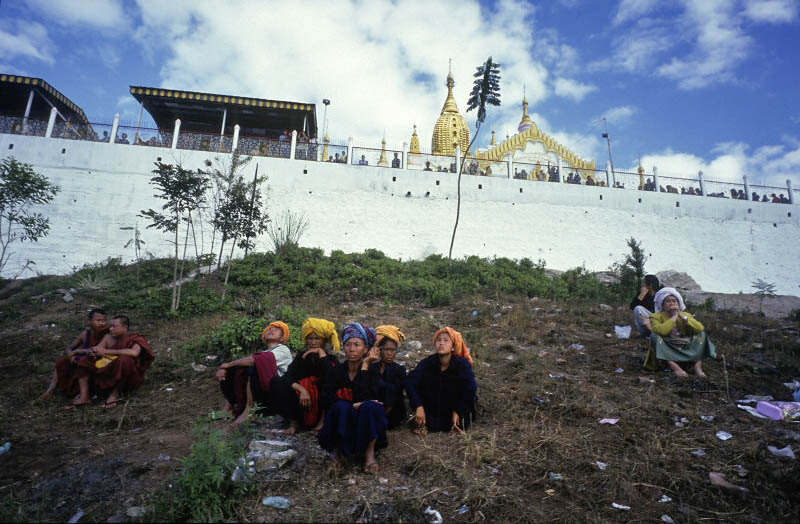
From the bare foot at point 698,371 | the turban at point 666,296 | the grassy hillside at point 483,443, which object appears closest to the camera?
the grassy hillside at point 483,443

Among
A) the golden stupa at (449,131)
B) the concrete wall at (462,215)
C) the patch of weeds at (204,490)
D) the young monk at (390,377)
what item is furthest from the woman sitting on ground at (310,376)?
the golden stupa at (449,131)

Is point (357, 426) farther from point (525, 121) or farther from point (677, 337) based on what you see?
point (525, 121)

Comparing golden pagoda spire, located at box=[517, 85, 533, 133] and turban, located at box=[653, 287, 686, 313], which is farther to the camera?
golden pagoda spire, located at box=[517, 85, 533, 133]

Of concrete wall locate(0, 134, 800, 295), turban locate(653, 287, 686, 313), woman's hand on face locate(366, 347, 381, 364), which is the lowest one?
woman's hand on face locate(366, 347, 381, 364)

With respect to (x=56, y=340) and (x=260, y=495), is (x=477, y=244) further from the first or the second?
(x=260, y=495)

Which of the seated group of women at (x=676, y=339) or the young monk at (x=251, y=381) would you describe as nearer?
the young monk at (x=251, y=381)

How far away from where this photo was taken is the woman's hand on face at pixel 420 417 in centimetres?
318

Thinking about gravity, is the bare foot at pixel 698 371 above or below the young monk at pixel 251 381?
above

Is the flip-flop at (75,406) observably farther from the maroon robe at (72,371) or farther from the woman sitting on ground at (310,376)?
the woman sitting on ground at (310,376)

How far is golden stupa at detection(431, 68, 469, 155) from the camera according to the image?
75.6 ft

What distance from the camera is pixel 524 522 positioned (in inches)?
83.5

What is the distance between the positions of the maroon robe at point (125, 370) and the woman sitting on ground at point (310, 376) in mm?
2074

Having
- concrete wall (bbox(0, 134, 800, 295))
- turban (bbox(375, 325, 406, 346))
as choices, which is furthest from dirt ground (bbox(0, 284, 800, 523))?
concrete wall (bbox(0, 134, 800, 295))

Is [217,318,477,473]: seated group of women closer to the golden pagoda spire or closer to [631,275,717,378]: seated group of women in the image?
[631,275,717,378]: seated group of women
